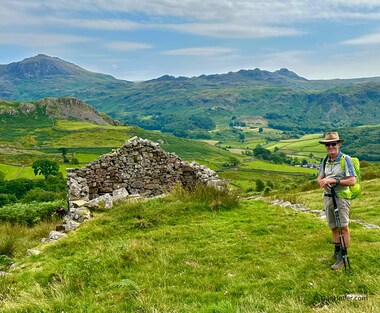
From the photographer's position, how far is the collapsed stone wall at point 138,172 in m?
19.8

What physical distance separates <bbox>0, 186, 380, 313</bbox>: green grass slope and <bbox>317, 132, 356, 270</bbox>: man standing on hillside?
2.07ft

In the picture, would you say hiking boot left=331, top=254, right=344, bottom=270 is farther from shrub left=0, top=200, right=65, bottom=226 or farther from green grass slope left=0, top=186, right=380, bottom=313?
shrub left=0, top=200, right=65, bottom=226

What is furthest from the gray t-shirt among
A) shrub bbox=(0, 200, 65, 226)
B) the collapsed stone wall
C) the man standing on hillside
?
shrub bbox=(0, 200, 65, 226)

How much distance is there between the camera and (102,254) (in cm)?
970

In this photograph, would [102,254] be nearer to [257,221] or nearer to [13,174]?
[257,221]

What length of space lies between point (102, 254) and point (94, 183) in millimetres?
10577

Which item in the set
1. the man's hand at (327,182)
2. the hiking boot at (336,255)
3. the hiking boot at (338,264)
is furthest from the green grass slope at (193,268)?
the man's hand at (327,182)

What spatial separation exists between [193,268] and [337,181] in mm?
4030

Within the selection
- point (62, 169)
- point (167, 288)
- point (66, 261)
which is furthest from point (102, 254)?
point (62, 169)

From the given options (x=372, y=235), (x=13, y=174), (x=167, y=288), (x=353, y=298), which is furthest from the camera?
(x=13, y=174)

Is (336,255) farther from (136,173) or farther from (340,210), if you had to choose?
(136,173)

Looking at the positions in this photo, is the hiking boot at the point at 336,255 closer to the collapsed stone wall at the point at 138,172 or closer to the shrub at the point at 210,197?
the shrub at the point at 210,197

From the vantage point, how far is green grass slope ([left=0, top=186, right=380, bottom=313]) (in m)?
7.04

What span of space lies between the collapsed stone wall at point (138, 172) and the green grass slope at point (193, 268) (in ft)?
22.2
